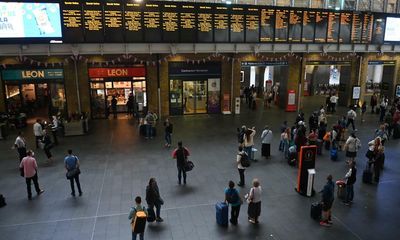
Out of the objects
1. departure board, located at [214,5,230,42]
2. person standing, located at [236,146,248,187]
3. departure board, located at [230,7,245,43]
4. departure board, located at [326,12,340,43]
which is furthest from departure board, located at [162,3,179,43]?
departure board, located at [326,12,340,43]

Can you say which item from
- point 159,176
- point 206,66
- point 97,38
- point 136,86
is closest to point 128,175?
point 159,176

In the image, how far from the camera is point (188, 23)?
18594 mm

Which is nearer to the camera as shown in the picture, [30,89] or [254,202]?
[254,202]

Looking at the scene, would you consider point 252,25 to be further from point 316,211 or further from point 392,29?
point 316,211

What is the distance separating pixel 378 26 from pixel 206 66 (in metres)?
11.8

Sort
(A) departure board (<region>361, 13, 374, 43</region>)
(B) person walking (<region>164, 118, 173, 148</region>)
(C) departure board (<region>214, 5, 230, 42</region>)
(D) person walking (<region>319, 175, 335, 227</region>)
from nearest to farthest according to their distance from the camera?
(D) person walking (<region>319, 175, 335, 227</region>), (B) person walking (<region>164, 118, 173, 148</region>), (C) departure board (<region>214, 5, 230, 42</region>), (A) departure board (<region>361, 13, 374, 43</region>)

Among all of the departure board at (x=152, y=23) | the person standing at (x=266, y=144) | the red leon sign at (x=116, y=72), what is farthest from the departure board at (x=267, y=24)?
the person standing at (x=266, y=144)

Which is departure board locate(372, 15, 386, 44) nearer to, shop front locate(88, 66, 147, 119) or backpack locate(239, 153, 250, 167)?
shop front locate(88, 66, 147, 119)

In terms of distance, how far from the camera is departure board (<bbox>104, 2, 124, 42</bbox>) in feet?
56.3

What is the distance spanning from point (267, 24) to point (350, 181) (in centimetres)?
1238

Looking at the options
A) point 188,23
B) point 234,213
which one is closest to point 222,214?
point 234,213

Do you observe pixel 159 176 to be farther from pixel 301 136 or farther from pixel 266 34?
pixel 266 34

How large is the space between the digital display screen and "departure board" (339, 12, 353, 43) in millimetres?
16757

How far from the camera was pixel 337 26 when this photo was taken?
21375 millimetres
